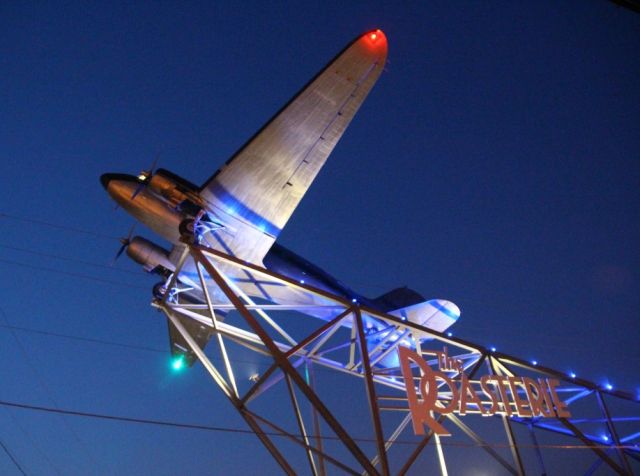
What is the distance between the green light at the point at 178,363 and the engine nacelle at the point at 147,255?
3381 mm

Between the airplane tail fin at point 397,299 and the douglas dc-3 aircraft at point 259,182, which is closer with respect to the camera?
the douglas dc-3 aircraft at point 259,182

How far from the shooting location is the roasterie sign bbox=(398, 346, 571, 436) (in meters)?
8.45

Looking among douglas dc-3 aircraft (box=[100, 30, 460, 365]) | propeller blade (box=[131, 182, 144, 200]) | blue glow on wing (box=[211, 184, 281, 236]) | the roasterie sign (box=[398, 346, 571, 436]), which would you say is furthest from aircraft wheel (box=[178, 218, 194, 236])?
the roasterie sign (box=[398, 346, 571, 436])

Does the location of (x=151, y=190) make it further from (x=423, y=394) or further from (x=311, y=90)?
(x=423, y=394)

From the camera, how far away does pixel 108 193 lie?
1084 cm

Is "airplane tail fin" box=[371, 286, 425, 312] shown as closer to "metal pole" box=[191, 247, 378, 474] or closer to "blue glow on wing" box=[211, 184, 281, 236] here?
"blue glow on wing" box=[211, 184, 281, 236]

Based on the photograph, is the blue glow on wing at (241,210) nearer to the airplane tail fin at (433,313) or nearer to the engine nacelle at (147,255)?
the engine nacelle at (147,255)

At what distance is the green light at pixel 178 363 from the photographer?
503 inches

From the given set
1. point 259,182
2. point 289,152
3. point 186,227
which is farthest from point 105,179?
point 289,152

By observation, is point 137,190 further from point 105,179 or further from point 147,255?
point 147,255

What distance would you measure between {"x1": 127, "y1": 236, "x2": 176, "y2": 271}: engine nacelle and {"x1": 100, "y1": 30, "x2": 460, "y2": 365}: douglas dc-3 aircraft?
0.08 feet

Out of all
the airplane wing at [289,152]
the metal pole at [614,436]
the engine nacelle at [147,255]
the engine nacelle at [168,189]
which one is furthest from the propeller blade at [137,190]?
the metal pole at [614,436]

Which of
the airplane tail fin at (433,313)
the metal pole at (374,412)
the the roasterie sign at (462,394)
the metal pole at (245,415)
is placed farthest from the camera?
the airplane tail fin at (433,313)

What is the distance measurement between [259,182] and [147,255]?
3.82m
